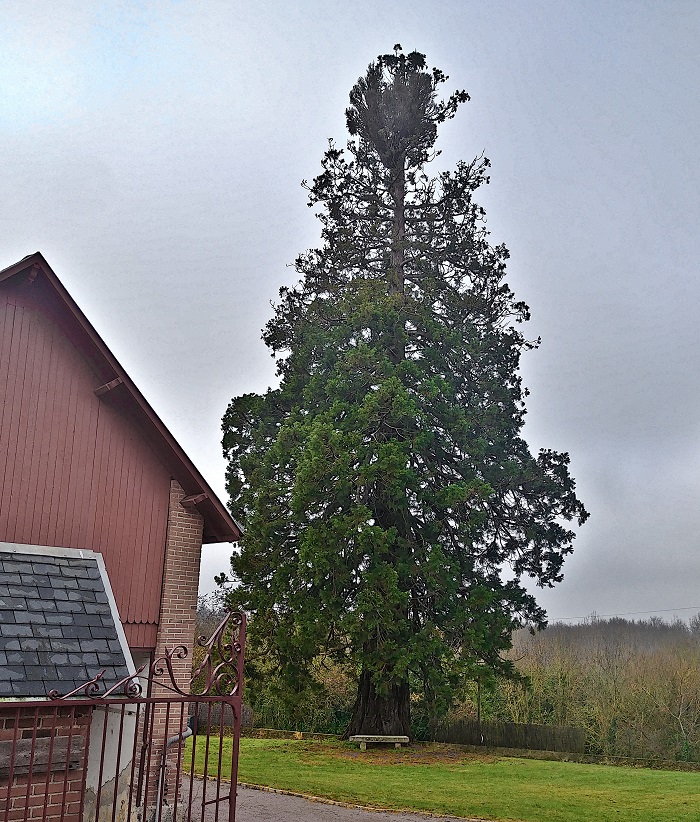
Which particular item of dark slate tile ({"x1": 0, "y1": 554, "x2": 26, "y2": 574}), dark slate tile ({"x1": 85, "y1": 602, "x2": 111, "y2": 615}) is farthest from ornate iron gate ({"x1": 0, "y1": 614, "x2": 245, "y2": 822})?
dark slate tile ({"x1": 0, "y1": 554, "x2": 26, "y2": 574})

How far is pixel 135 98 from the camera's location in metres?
17.6

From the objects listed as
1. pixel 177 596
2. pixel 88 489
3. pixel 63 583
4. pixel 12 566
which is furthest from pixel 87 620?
pixel 177 596

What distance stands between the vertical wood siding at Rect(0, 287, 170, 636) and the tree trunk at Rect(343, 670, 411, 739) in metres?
12.0

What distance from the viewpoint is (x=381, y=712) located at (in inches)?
844

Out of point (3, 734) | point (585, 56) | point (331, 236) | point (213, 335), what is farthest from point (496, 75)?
point (3, 734)

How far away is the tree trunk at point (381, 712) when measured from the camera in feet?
69.7

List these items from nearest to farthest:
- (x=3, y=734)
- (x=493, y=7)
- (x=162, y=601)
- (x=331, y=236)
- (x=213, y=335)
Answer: (x=3, y=734)
(x=162, y=601)
(x=493, y=7)
(x=213, y=335)
(x=331, y=236)

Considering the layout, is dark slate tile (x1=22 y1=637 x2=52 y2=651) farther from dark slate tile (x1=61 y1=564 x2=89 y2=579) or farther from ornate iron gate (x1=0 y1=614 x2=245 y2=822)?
dark slate tile (x1=61 y1=564 x2=89 y2=579)

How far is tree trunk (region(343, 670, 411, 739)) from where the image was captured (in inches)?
836

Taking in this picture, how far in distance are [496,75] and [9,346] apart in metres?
14.0

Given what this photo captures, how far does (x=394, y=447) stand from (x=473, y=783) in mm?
7916

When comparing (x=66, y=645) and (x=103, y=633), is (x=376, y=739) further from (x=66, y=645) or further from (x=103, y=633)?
(x=66, y=645)

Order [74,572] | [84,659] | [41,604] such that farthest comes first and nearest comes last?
[74,572] < [41,604] < [84,659]

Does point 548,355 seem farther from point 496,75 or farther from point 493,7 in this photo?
point 493,7
